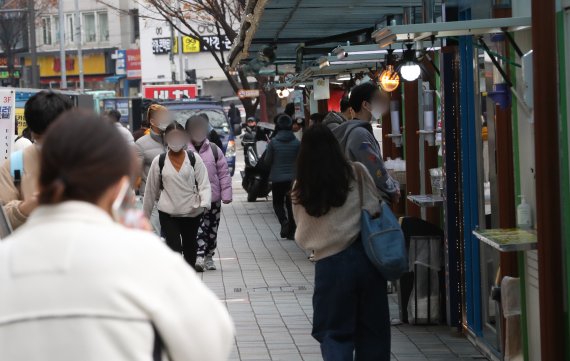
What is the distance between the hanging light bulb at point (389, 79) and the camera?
468 inches

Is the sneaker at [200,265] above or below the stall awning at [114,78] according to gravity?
below

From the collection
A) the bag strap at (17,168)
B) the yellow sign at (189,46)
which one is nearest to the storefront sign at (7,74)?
the yellow sign at (189,46)

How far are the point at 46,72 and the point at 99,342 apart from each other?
73.8 meters

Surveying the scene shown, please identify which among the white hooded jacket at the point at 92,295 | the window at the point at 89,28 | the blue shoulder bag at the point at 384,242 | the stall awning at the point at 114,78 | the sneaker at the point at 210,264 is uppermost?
the window at the point at 89,28

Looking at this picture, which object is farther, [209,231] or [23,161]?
[209,231]

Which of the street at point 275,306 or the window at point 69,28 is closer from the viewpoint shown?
the street at point 275,306

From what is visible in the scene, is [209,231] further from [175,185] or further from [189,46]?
[189,46]

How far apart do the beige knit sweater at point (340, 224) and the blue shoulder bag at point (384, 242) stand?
0.04 metres

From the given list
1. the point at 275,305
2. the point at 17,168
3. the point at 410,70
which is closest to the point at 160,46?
the point at 275,305

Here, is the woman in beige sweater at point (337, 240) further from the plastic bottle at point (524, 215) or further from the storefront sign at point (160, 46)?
the storefront sign at point (160, 46)

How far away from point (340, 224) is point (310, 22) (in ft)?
24.6

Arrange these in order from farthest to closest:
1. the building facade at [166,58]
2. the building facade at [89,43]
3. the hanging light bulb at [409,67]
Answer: the building facade at [89,43] < the building facade at [166,58] < the hanging light bulb at [409,67]

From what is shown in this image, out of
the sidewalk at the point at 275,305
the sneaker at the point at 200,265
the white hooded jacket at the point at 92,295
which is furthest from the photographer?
the sneaker at the point at 200,265

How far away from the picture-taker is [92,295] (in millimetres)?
2859
